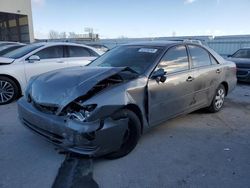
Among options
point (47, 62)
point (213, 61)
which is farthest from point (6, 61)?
point (213, 61)

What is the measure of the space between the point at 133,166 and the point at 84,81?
48.9 inches

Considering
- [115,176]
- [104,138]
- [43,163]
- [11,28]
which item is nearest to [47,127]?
[43,163]

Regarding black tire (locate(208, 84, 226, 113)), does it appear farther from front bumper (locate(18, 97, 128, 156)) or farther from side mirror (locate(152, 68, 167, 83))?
front bumper (locate(18, 97, 128, 156))

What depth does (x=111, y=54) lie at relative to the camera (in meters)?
4.78

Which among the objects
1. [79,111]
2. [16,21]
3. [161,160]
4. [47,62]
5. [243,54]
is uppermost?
[16,21]

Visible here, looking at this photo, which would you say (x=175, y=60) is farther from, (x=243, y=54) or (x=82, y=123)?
(x=243, y=54)

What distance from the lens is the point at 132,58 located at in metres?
4.29

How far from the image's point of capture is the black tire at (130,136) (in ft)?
11.1

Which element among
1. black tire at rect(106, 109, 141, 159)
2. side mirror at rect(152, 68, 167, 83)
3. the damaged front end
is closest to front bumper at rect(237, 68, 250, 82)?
side mirror at rect(152, 68, 167, 83)

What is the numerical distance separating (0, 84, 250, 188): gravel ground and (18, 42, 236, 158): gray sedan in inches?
11.8

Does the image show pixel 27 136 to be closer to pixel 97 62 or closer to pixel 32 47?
pixel 97 62

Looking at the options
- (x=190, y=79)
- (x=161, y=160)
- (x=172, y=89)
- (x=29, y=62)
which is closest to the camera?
(x=161, y=160)

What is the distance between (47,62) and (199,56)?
3958mm

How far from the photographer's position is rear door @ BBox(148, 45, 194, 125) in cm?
379
